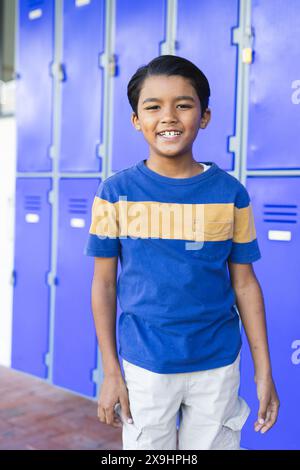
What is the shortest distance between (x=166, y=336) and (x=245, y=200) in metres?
0.38

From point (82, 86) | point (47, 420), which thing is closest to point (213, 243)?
point (47, 420)

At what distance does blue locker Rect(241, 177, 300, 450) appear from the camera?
7.88 ft

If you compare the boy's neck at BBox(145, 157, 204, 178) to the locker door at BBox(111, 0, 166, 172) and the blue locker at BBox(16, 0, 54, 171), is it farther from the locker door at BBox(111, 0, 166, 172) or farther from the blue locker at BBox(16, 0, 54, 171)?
the blue locker at BBox(16, 0, 54, 171)

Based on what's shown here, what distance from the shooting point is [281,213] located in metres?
2.43

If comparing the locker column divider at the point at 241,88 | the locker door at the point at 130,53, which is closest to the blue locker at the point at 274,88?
the locker column divider at the point at 241,88

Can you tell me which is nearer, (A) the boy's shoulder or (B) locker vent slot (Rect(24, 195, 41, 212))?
(A) the boy's shoulder

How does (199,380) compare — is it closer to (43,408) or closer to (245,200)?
(245,200)

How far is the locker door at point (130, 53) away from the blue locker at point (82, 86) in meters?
0.13

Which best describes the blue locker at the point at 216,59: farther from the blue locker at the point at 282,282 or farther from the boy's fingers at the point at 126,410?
the boy's fingers at the point at 126,410

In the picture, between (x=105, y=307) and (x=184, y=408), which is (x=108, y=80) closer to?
(x=105, y=307)

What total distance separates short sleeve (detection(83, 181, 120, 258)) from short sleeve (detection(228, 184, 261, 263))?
0.96ft

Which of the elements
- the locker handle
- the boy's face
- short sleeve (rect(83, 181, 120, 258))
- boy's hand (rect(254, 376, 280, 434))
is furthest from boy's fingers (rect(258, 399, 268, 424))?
the locker handle

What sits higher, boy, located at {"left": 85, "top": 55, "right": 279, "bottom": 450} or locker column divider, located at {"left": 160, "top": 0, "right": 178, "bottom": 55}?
locker column divider, located at {"left": 160, "top": 0, "right": 178, "bottom": 55}

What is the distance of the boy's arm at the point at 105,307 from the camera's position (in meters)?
1.33
